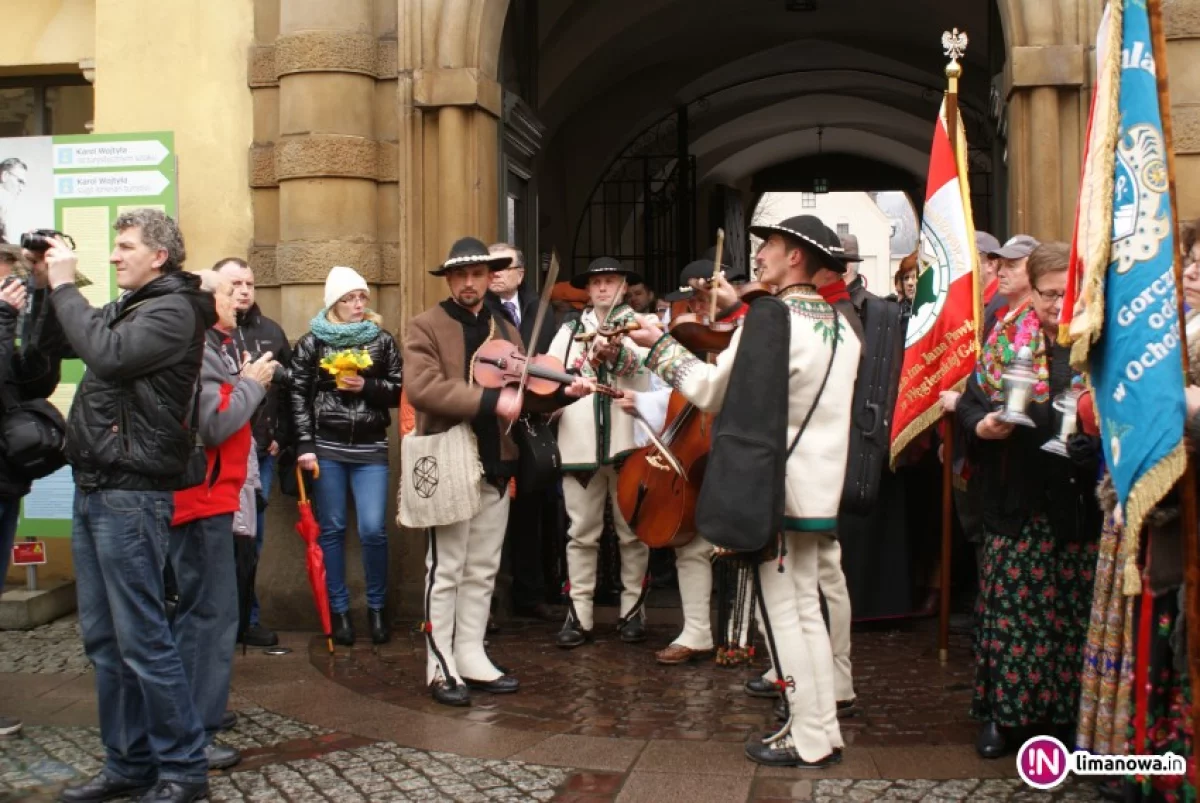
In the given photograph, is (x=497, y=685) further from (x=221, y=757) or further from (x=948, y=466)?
(x=948, y=466)

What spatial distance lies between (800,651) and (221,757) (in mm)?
2102

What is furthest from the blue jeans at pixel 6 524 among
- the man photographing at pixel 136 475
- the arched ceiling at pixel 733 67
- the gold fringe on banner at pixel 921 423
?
the arched ceiling at pixel 733 67

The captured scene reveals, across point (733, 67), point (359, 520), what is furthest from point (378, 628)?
point (733, 67)

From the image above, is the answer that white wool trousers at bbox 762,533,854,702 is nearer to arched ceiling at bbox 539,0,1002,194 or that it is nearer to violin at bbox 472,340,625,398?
violin at bbox 472,340,625,398

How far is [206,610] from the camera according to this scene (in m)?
5.20

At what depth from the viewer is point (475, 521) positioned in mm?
6230

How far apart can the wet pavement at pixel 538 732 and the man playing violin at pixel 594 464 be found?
203 millimetres

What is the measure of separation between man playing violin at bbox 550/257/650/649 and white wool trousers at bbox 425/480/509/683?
36.4 inches

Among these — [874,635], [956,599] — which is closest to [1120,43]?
[874,635]

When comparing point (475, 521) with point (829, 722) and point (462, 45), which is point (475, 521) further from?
point (462, 45)

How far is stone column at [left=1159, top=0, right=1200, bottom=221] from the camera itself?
7.13m

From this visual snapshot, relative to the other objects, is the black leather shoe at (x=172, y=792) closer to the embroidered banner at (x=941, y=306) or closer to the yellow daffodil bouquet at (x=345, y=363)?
the yellow daffodil bouquet at (x=345, y=363)

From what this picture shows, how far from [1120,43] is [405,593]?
4.96 metres

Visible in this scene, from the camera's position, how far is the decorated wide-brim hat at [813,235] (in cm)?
504
